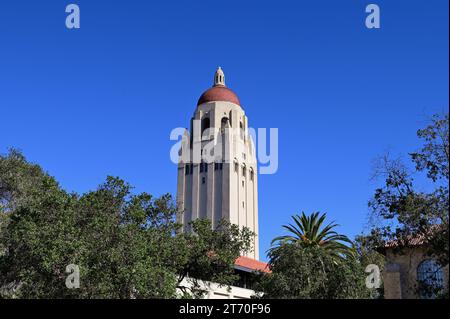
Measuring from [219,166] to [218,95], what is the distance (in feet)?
38.8

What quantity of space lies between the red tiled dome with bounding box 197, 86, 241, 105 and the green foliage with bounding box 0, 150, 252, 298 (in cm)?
4837

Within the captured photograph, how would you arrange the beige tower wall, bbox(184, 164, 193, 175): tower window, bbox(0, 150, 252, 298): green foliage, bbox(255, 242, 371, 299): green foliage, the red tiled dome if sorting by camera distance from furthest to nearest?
the red tiled dome → bbox(184, 164, 193, 175): tower window → the beige tower wall → bbox(255, 242, 371, 299): green foliage → bbox(0, 150, 252, 298): green foliage

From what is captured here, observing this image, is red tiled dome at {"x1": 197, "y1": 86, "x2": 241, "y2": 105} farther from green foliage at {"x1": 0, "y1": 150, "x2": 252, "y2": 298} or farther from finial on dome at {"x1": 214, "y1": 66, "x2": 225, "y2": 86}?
green foliage at {"x1": 0, "y1": 150, "x2": 252, "y2": 298}

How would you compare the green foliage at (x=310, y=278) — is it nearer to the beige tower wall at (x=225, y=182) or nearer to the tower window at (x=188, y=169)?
the beige tower wall at (x=225, y=182)

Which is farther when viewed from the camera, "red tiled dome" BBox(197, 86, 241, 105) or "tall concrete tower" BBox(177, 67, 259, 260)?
"red tiled dome" BBox(197, 86, 241, 105)

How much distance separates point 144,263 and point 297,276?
868 cm

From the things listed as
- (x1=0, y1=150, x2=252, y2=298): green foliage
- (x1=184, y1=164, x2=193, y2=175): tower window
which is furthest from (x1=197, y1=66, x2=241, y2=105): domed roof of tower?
(x1=0, y1=150, x2=252, y2=298): green foliage

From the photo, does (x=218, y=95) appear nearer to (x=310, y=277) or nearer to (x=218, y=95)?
(x=218, y=95)

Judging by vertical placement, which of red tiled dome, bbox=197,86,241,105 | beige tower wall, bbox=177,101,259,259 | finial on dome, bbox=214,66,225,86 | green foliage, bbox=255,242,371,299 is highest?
finial on dome, bbox=214,66,225,86

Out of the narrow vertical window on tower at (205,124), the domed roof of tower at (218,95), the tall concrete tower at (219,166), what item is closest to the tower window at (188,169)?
the tall concrete tower at (219,166)

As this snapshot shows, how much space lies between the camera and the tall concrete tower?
7744 centimetres
